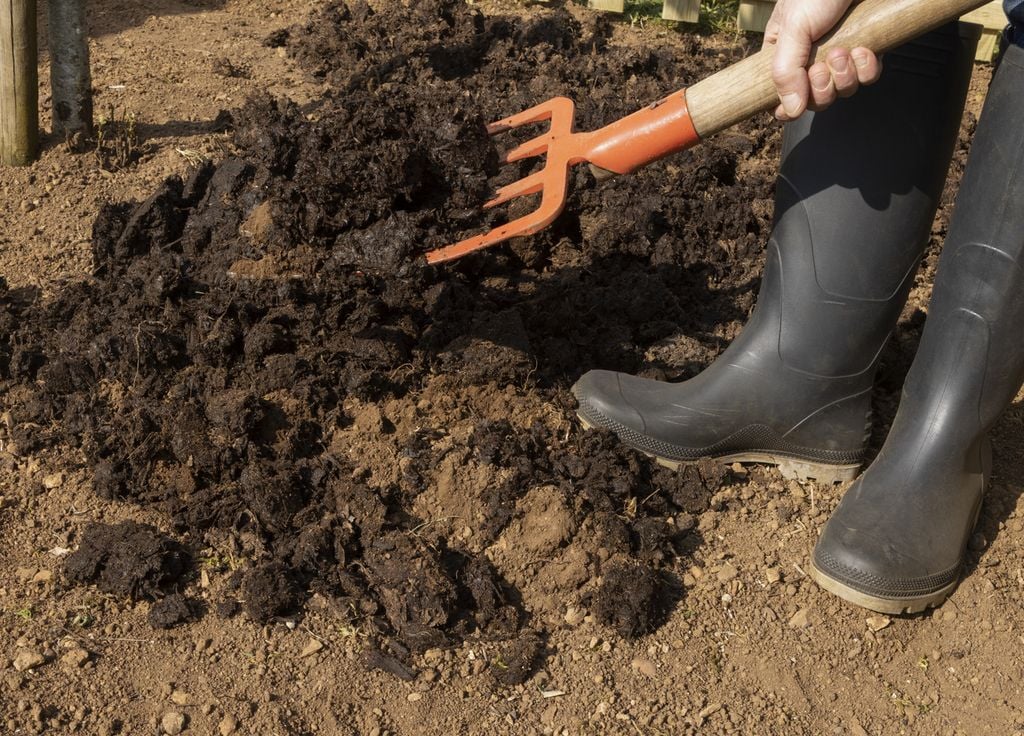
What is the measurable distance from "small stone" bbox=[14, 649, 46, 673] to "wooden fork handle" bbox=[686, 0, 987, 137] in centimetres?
199

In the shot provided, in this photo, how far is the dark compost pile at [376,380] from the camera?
2637 millimetres

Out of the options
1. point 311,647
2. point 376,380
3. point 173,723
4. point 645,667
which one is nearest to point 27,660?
point 173,723

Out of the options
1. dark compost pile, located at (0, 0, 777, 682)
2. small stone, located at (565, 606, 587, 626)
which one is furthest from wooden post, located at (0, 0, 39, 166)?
small stone, located at (565, 606, 587, 626)

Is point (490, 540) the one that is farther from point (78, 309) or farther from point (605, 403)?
point (78, 309)

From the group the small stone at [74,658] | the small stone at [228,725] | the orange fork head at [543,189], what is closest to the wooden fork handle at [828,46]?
the orange fork head at [543,189]

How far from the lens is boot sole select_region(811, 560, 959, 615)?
8.70ft

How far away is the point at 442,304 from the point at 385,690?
1.24 meters

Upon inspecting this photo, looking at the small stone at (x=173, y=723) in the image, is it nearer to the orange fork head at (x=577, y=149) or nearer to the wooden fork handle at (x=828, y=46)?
the orange fork head at (x=577, y=149)

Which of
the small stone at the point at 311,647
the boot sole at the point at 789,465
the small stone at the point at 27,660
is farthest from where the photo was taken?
the boot sole at the point at 789,465

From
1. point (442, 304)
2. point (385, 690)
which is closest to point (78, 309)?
point (442, 304)

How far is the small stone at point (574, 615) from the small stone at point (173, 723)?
94 centimetres

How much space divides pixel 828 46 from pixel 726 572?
135cm

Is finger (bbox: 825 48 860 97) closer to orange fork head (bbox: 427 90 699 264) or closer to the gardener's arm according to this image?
the gardener's arm

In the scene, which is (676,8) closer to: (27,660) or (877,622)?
(877,622)
